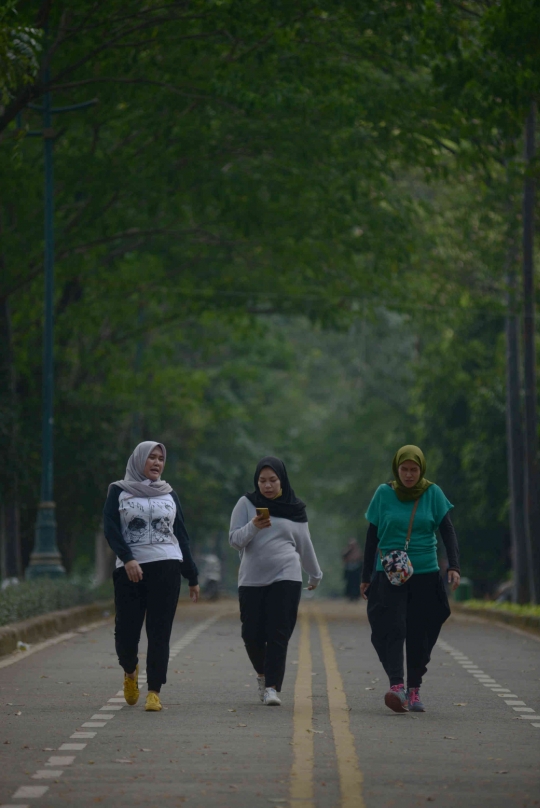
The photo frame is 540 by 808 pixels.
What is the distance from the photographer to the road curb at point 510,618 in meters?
24.7

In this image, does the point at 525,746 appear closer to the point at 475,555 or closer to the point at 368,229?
the point at 368,229

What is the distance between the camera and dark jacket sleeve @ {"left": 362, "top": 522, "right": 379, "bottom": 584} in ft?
38.8

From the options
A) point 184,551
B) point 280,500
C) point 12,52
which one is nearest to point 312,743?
point 184,551

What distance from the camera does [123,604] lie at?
38.0 ft

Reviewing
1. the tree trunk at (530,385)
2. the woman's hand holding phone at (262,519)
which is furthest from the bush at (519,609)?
the woman's hand holding phone at (262,519)

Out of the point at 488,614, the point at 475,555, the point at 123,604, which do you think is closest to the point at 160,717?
the point at 123,604

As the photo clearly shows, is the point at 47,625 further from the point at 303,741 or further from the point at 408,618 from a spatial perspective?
the point at 303,741

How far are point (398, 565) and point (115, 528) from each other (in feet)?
6.52

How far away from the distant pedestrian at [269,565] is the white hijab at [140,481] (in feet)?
2.46

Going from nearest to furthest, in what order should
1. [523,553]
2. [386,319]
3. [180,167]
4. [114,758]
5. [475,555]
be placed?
1. [114,758]
2. [180,167]
3. [523,553]
4. [475,555]
5. [386,319]

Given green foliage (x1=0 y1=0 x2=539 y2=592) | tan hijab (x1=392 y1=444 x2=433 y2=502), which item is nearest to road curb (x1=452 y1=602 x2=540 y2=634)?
green foliage (x1=0 y1=0 x2=539 y2=592)

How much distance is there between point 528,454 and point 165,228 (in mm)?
7809

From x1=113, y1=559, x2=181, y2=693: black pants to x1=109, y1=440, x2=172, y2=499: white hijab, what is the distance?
496mm

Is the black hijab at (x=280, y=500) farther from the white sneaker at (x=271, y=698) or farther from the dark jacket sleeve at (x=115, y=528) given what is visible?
the white sneaker at (x=271, y=698)
